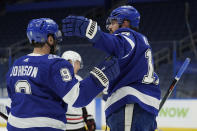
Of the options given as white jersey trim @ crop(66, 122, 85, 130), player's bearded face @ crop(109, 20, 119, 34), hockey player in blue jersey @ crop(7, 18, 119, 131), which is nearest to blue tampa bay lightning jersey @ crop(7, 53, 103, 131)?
hockey player in blue jersey @ crop(7, 18, 119, 131)

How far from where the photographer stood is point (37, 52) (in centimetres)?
210

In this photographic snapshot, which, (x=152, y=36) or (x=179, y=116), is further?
(x=152, y=36)

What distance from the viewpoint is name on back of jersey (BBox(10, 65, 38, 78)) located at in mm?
1981

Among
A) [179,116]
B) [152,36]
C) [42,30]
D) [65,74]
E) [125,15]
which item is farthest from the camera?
[152,36]

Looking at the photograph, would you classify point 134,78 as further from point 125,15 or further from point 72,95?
point 72,95

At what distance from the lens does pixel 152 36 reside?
37.1ft

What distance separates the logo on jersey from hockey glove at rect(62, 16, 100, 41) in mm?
183

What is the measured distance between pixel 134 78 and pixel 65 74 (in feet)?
1.75

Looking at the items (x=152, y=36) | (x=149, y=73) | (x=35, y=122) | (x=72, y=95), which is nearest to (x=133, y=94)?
(x=149, y=73)

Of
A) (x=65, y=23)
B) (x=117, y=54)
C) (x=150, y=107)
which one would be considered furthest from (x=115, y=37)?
(x=150, y=107)

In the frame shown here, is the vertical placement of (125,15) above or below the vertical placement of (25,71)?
above

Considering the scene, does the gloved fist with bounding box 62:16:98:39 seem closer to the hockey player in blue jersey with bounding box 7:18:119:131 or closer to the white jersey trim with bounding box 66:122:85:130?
the hockey player in blue jersey with bounding box 7:18:119:131

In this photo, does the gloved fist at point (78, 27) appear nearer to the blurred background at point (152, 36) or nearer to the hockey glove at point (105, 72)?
the hockey glove at point (105, 72)

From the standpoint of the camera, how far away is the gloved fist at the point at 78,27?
200 cm
